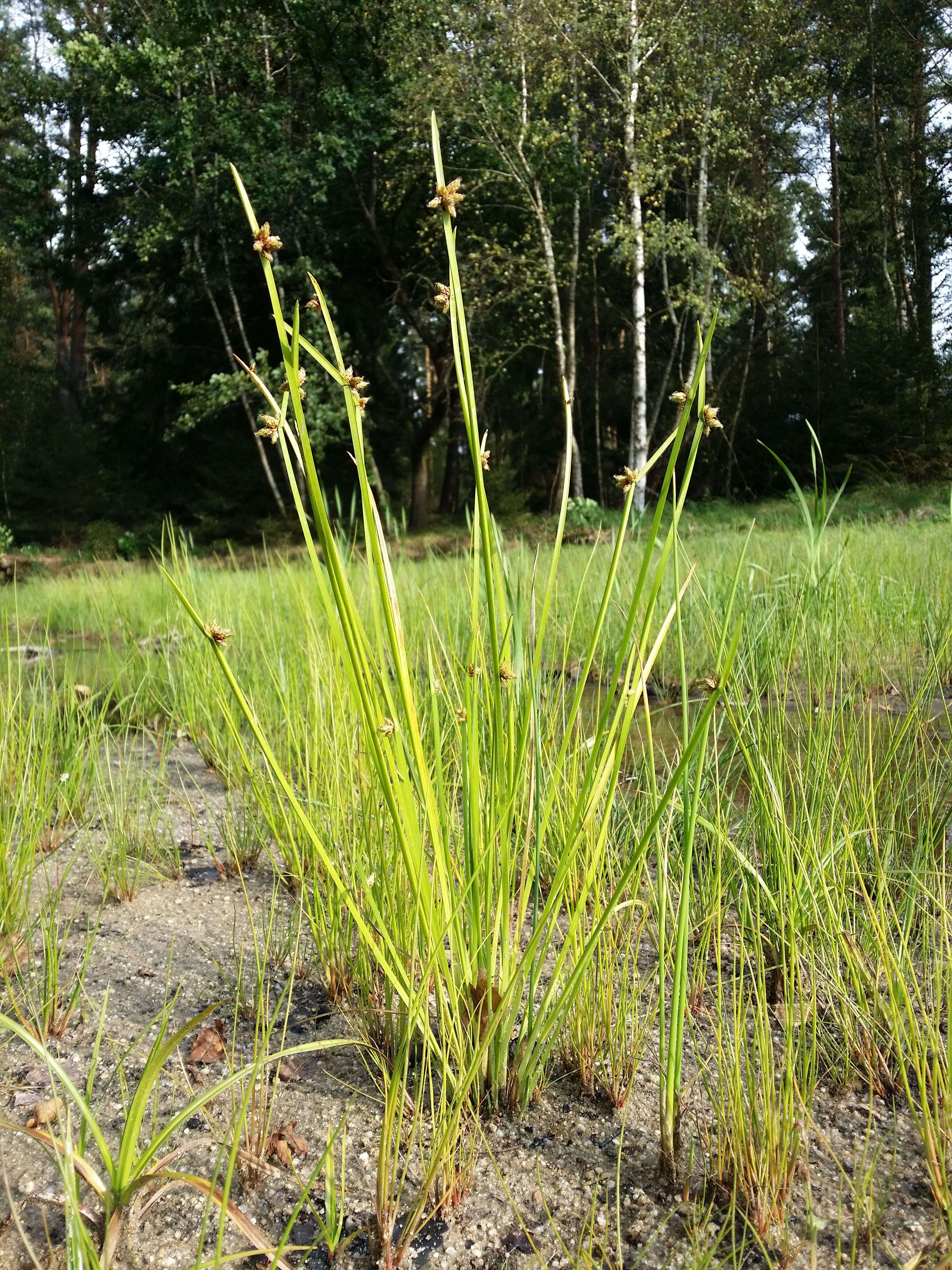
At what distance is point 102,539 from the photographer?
15398 millimetres

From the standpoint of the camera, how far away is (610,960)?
3.45 feet

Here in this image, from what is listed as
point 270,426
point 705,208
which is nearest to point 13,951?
point 270,426

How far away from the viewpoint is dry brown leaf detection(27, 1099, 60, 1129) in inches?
38.8

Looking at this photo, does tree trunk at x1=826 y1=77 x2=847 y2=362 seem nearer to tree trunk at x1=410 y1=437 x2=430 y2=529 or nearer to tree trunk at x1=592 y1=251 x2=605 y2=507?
tree trunk at x1=592 y1=251 x2=605 y2=507

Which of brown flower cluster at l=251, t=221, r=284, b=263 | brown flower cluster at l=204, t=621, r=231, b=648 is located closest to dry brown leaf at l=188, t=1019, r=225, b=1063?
brown flower cluster at l=204, t=621, r=231, b=648

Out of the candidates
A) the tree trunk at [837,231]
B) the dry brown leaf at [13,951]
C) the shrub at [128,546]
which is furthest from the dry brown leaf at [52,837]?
the tree trunk at [837,231]

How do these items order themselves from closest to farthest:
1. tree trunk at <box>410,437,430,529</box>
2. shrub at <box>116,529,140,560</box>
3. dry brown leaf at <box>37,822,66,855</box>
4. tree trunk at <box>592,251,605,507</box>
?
dry brown leaf at <box>37,822,66,855</box>, shrub at <box>116,529,140,560</box>, tree trunk at <box>410,437,430,529</box>, tree trunk at <box>592,251,605,507</box>

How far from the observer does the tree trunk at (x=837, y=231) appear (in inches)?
673

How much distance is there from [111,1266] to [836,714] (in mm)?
1301

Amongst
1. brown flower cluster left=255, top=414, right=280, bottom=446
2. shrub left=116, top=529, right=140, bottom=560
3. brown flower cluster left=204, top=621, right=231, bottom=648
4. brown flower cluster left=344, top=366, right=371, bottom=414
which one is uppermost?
brown flower cluster left=344, top=366, right=371, bottom=414

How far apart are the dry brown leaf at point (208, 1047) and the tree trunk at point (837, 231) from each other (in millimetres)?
18248

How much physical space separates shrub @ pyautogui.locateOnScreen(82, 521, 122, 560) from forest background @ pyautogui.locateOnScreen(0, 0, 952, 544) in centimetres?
165

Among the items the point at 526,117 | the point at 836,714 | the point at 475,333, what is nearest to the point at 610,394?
the point at 475,333

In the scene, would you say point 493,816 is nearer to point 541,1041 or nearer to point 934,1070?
point 541,1041
